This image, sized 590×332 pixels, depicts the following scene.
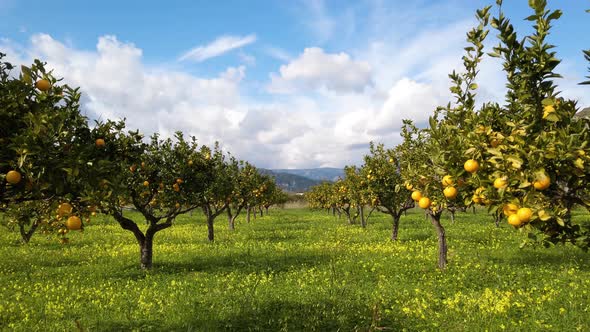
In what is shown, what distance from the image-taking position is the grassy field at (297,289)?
347 inches

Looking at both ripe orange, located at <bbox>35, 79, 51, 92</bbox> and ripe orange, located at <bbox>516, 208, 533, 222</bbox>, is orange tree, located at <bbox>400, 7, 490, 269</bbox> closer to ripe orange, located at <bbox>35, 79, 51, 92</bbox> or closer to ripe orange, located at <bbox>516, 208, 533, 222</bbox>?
ripe orange, located at <bbox>516, 208, 533, 222</bbox>

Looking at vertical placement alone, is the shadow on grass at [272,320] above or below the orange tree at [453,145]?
below

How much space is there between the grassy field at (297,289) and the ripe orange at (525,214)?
3.58m

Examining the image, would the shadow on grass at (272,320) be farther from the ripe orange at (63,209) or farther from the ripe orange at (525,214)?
the ripe orange at (525,214)

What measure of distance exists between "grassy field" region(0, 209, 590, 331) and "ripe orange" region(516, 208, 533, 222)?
358 cm

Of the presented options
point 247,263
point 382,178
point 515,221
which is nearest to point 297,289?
point 247,263

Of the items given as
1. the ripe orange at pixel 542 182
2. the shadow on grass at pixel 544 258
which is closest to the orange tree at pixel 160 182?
the ripe orange at pixel 542 182

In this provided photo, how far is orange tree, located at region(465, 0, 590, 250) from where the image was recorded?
12.0 feet

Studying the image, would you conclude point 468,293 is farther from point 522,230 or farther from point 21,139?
point 21,139

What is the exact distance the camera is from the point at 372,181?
70.9 ft

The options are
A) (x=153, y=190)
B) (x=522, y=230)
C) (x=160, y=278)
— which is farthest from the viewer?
(x=153, y=190)

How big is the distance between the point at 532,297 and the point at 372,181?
11.7m

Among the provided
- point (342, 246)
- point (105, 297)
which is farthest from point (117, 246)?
point (342, 246)

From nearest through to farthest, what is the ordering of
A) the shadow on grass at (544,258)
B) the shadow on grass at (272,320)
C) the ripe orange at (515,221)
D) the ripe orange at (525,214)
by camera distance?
1. the ripe orange at (525,214)
2. the ripe orange at (515,221)
3. the shadow on grass at (272,320)
4. the shadow on grass at (544,258)
